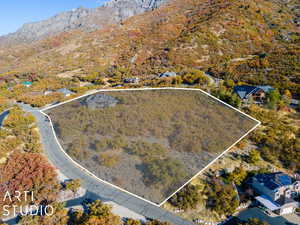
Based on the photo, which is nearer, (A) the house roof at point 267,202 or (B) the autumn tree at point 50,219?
(B) the autumn tree at point 50,219

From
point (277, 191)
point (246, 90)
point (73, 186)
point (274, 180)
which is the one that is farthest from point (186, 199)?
point (246, 90)

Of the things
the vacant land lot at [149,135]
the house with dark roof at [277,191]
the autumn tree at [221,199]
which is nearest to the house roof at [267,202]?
the house with dark roof at [277,191]

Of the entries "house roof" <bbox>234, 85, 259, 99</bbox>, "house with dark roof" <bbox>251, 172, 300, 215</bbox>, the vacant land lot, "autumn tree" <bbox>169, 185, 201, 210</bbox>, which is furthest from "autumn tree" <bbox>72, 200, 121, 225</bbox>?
"house roof" <bbox>234, 85, 259, 99</bbox>

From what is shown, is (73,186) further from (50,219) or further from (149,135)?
(149,135)

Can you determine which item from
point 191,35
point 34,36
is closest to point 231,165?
point 191,35

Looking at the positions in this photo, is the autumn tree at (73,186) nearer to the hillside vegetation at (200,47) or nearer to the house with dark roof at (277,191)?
the house with dark roof at (277,191)

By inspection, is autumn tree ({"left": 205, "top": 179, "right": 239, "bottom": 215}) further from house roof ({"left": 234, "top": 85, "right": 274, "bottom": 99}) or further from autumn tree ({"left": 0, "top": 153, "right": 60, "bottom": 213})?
house roof ({"left": 234, "top": 85, "right": 274, "bottom": 99})
